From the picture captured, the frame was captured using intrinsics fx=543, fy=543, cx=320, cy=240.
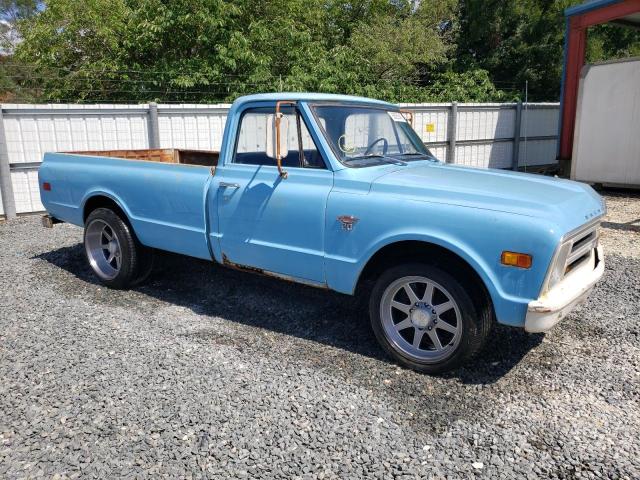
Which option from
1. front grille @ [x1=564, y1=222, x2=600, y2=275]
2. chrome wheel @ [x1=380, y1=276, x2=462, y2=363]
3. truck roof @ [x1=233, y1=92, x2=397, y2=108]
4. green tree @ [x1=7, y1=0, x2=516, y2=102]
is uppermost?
green tree @ [x1=7, y1=0, x2=516, y2=102]

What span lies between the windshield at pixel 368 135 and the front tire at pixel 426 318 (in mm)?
1002

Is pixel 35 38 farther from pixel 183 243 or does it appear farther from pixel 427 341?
pixel 427 341

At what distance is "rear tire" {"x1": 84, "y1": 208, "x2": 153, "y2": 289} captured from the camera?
17.9ft

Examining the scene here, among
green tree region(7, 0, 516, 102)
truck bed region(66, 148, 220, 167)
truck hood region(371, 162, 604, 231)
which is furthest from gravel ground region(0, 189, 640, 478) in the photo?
green tree region(7, 0, 516, 102)

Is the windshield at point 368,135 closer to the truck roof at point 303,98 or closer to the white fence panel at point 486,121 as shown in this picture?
the truck roof at point 303,98

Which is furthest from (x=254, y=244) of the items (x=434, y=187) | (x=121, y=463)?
(x=121, y=463)

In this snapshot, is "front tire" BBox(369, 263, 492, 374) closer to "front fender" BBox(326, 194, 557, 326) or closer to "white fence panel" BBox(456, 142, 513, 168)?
"front fender" BBox(326, 194, 557, 326)

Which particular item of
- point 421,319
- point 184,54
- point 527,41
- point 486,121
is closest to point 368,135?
point 421,319

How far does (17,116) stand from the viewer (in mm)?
8828

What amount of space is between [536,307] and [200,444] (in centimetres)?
Answer: 209

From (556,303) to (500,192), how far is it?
80 centimetres

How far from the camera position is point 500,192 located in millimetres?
3598

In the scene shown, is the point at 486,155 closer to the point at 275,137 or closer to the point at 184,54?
the point at 184,54

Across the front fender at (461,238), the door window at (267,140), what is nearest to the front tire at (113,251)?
the door window at (267,140)
